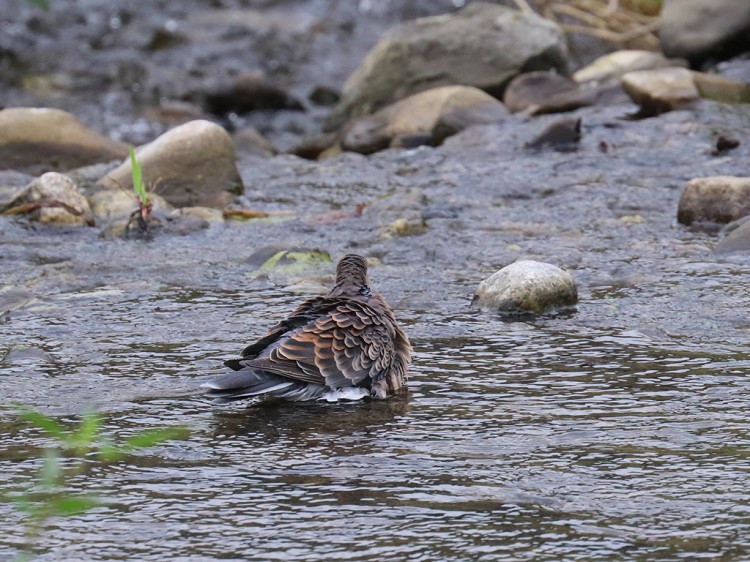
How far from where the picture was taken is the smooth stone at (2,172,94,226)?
8172 millimetres

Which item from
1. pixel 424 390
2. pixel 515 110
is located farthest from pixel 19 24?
pixel 424 390

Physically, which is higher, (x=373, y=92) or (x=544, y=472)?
(x=373, y=92)

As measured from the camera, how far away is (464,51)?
12.3 metres

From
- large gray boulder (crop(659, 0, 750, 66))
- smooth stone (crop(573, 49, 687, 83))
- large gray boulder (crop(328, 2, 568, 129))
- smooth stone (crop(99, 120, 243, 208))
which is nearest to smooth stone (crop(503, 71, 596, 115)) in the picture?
large gray boulder (crop(328, 2, 568, 129))

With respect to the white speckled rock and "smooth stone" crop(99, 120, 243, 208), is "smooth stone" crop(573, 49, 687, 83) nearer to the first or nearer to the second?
"smooth stone" crop(99, 120, 243, 208)

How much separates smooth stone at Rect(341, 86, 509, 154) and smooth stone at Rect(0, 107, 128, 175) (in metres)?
2.30

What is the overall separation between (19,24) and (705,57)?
963 cm

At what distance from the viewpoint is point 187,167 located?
29.6ft

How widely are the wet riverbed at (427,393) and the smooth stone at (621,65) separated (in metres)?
3.66

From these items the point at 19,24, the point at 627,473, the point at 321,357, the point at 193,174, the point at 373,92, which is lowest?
the point at 627,473

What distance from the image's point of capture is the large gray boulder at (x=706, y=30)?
12.5 m

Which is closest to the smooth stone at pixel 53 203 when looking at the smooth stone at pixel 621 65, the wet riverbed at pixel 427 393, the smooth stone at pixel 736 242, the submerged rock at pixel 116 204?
the wet riverbed at pixel 427 393

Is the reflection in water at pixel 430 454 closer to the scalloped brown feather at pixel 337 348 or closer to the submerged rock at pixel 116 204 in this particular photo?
the scalloped brown feather at pixel 337 348

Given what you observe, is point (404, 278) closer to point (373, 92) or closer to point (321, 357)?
point (321, 357)
